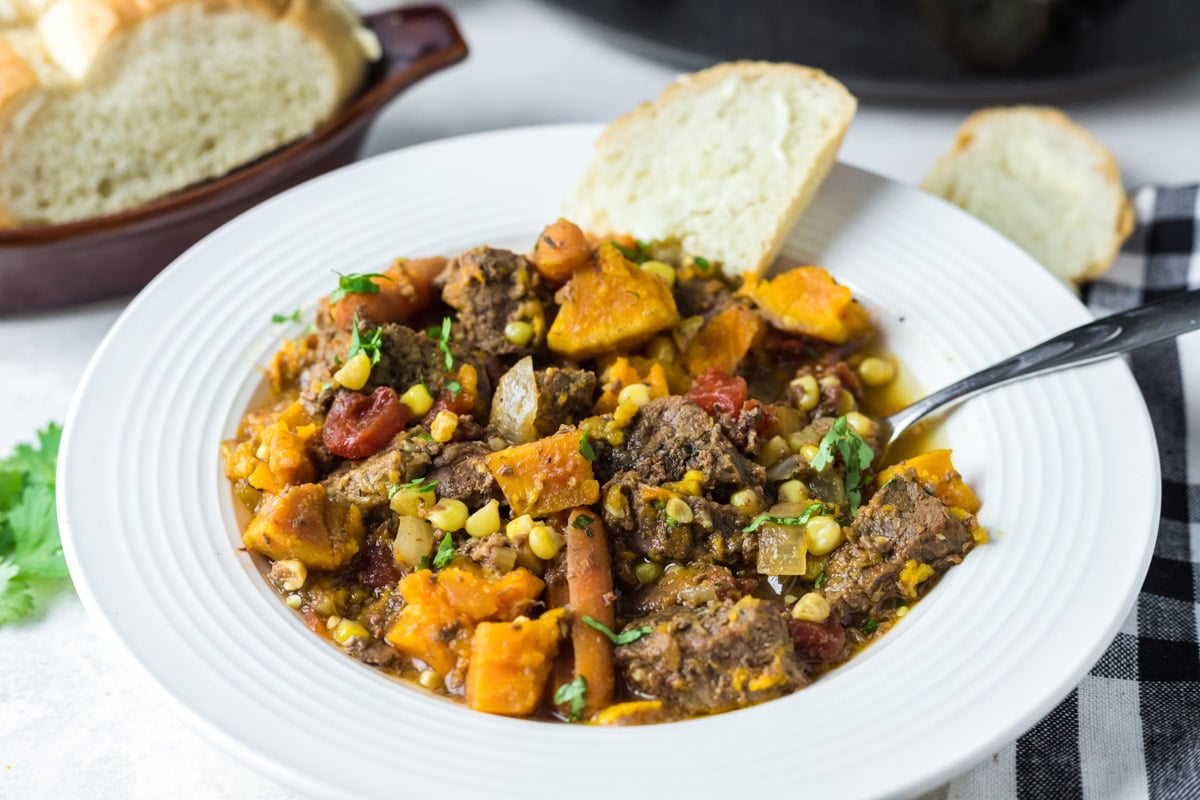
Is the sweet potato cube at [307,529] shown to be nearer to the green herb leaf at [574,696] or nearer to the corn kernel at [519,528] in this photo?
the corn kernel at [519,528]

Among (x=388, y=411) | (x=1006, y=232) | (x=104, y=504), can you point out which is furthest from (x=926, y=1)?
(x=104, y=504)

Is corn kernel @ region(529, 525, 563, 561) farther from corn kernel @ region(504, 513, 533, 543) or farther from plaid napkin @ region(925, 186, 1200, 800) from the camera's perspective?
plaid napkin @ region(925, 186, 1200, 800)

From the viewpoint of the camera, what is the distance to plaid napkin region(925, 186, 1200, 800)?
11.2 ft

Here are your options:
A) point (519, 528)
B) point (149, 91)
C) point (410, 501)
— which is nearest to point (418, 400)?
point (410, 501)

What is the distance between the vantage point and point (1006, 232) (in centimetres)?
536

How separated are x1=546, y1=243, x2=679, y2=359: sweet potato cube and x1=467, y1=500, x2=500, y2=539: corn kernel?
2.82 feet

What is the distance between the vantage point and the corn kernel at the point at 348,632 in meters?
3.44

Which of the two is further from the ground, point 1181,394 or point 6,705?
point 1181,394

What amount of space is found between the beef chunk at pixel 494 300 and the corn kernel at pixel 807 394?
3.42ft

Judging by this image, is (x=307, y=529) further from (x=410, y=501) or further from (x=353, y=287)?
(x=353, y=287)

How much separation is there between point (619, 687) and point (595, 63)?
4888 millimetres

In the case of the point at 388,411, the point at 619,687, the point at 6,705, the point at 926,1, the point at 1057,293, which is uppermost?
the point at 926,1

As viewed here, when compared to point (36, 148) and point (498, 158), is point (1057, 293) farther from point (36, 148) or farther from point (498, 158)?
point (36, 148)

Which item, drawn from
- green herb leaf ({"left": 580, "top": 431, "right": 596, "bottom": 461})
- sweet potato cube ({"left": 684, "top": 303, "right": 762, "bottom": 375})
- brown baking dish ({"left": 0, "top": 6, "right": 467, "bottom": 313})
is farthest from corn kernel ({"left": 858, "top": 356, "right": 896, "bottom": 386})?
brown baking dish ({"left": 0, "top": 6, "right": 467, "bottom": 313})
